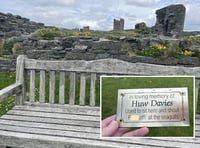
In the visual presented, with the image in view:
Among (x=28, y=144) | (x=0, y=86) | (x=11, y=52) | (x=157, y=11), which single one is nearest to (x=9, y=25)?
(x=11, y=52)

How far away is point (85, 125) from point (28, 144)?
647mm

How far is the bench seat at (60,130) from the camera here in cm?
266

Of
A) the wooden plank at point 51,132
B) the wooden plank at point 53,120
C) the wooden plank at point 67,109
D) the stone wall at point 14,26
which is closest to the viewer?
the wooden plank at point 51,132

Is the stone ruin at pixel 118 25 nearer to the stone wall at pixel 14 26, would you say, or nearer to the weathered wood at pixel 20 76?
the stone wall at pixel 14 26

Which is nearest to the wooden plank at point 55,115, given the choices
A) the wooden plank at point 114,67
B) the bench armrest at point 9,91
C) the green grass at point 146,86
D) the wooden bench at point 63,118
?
the wooden bench at point 63,118

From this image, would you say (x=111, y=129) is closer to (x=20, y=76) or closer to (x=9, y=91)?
(x=9, y=91)

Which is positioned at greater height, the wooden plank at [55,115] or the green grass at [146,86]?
the green grass at [146,86]

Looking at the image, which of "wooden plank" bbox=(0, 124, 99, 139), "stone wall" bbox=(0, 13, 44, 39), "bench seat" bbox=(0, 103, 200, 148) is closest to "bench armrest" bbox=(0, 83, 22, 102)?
"bench seat" bbox=(0, 103, 200, 148)

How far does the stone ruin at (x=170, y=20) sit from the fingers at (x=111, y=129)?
1385cm

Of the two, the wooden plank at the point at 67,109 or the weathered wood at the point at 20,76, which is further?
the weathered wood at the point at 20,76

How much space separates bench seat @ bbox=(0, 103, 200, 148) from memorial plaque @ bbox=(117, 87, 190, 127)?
270mm

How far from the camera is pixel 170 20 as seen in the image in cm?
1678

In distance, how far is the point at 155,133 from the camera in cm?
250

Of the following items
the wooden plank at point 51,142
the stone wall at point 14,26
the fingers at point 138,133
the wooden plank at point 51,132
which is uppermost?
the stone wall at point 14,26
